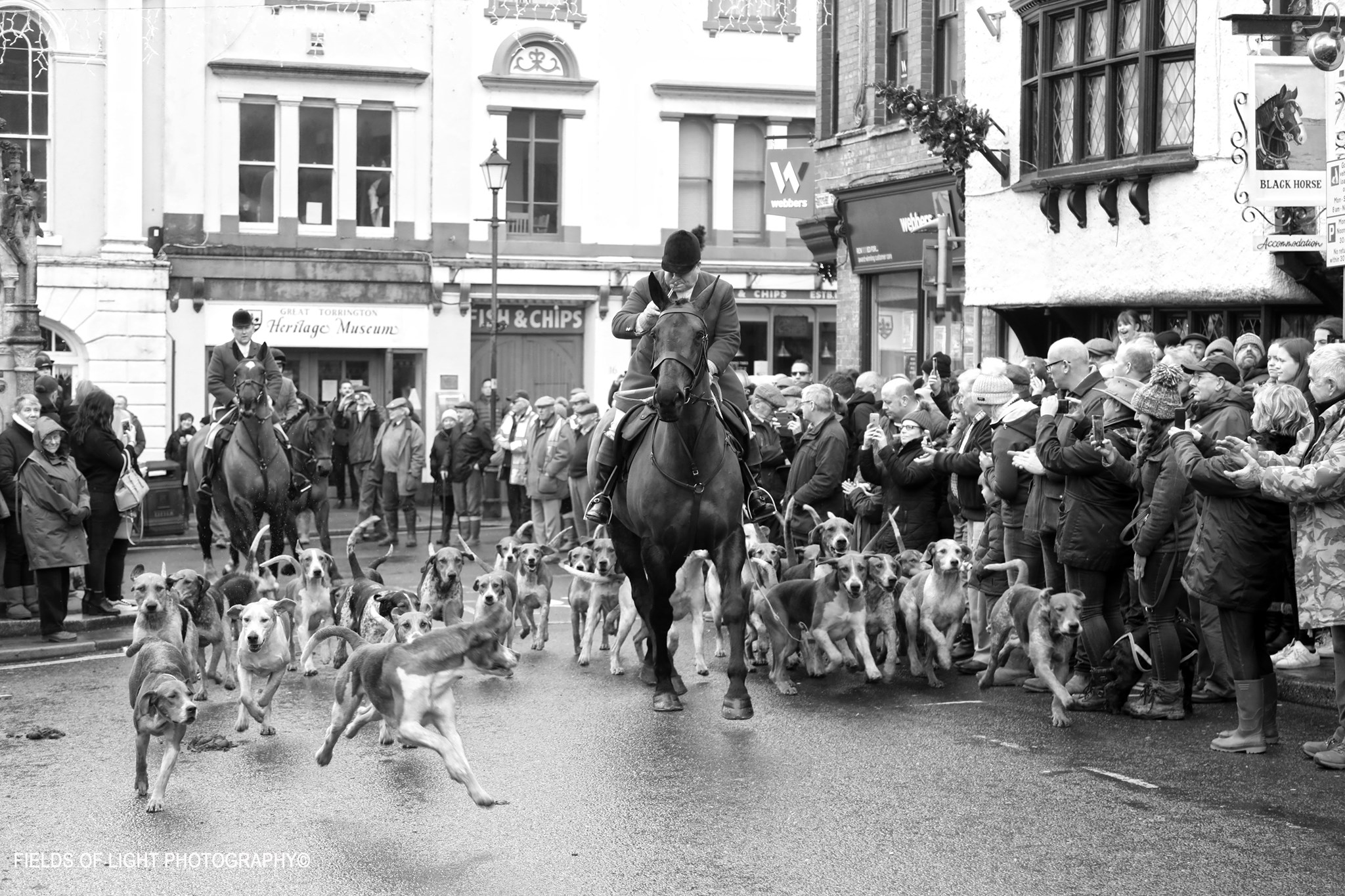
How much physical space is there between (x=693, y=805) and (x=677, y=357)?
288cm

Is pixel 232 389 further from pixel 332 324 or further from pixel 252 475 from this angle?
pixel 332 324

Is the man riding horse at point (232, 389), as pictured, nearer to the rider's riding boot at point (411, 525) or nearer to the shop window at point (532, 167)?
the rider's riding boot at point (411, 525)

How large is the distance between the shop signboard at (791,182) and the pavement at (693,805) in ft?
53.4

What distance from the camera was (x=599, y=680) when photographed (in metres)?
12.2

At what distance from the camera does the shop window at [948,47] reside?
73.3 feet

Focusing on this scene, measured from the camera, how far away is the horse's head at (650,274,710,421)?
9.95m

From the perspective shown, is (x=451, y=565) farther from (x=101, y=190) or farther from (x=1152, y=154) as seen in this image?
(x=101, y=190)

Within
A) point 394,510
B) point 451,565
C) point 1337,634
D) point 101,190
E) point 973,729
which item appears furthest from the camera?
point 101,190

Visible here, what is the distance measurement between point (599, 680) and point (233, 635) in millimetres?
2554

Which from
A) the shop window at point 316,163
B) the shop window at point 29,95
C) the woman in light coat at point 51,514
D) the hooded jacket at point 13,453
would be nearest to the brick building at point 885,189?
the woman in light coat at point 51,514

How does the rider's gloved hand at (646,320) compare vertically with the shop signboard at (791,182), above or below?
below

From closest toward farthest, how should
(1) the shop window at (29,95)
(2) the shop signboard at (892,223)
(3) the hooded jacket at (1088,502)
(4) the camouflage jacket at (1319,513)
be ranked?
(4) the camouflage jacket at (1319,513) → (3) the hooded jacket at (1088,502) → (2) the shop signboard at (892,223) → (1) the shop window at (29,95)

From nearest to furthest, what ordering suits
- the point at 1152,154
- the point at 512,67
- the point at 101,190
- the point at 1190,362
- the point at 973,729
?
the point at 973,729 → the point at 1190,362 → the point at 1152,154 → the point at 101,190 → the point at 512,67

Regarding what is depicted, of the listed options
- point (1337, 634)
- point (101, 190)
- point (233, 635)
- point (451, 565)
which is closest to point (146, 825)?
point (233, 635)
